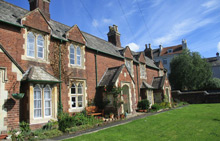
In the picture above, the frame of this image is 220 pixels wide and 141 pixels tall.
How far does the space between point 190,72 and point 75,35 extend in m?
34.6

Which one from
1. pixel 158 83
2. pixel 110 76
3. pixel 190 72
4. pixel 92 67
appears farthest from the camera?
pixel 190 72

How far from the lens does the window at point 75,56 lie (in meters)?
15.1

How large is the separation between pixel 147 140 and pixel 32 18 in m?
10.6

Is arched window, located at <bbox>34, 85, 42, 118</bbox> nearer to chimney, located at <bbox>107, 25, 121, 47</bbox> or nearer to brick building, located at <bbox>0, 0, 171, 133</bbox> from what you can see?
brick building, located at <bbox>0, 0, 171, 133</bbox>

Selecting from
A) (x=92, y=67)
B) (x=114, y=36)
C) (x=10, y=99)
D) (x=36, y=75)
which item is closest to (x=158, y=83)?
(x=114, y=36)

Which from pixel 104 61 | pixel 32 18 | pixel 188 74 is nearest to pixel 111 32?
pixel 104 61

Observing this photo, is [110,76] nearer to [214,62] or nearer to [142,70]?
[142,70]

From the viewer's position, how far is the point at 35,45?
40.3 ft

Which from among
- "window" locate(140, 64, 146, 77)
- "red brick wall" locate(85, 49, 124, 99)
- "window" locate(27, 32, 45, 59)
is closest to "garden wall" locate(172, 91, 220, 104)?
"window" locate(140, 64, 146, 77)

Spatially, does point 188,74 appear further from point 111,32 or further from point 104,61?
point 104,61

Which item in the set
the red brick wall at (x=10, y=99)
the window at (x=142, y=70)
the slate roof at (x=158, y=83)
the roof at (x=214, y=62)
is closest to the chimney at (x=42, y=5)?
the red brick wall at (x=10, y=99)

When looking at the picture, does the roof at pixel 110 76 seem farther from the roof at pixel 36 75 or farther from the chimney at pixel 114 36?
the chimney at pixel 114 36

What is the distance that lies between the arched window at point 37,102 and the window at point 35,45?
95.4 inches

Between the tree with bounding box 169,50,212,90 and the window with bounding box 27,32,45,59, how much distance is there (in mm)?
37279
